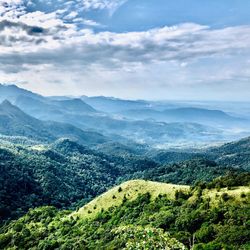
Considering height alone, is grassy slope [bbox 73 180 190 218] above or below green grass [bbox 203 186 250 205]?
below

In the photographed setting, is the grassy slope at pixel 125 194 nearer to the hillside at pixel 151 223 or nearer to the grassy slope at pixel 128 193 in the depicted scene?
the grassy slope at pixel 128 193

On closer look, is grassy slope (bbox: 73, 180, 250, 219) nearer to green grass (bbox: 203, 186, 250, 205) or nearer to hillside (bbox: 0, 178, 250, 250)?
hillside (bbox: 0, 178, 250, 250)

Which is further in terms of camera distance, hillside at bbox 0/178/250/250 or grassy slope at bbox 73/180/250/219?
A: grassy slope at bbox 73/180/250/219

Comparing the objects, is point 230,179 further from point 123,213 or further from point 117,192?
point 117,192

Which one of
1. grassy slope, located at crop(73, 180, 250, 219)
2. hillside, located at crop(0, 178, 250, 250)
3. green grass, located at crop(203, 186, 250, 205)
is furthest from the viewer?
grassy slope, located at crop(73, 180, 250, 219)

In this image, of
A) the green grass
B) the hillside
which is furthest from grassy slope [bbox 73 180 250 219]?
the green grass

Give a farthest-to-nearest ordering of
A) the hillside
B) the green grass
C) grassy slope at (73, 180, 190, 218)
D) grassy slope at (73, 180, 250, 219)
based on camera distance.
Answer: grassy slope at (73, 180, 190, 218) → grassy slope at (73, 180, 250, 219) → the green grass → the hillside

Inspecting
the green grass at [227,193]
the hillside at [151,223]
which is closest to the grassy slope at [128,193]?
the hillside at [151,223]

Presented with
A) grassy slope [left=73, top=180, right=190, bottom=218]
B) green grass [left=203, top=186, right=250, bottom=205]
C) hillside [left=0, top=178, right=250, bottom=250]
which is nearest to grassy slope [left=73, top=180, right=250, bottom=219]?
grassy slope [left=73, top=180, right=190, bottom=218]

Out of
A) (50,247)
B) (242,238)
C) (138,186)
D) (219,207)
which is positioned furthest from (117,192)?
(242,238)
